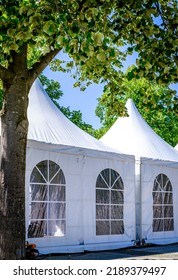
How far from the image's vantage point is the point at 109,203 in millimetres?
→ 11992

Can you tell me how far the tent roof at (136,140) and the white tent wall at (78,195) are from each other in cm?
195

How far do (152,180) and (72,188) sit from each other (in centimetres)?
316

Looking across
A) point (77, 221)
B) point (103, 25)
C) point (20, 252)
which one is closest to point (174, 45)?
point (103, 25)

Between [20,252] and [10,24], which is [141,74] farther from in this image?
[20,252]

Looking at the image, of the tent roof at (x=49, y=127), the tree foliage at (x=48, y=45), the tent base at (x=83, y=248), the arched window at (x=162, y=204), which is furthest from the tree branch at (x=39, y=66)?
the arched window at (x=162, y=204)

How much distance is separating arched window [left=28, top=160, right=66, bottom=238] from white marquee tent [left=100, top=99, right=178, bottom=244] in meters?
2.92

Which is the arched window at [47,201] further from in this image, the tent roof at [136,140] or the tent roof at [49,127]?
the tent roof at [136,140]

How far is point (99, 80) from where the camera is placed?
8.84 metres

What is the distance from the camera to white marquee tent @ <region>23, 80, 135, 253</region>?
1021 cm

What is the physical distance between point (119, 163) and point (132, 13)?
20.9ft

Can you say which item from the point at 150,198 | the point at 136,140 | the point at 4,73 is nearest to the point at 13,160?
the point at 4,73

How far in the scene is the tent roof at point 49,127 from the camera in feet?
35.9

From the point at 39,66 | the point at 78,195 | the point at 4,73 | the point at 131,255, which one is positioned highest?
the point at 39,66

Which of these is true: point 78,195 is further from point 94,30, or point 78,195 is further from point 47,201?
point 94,30
